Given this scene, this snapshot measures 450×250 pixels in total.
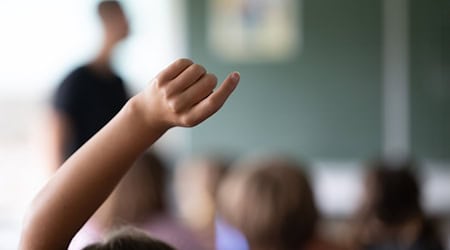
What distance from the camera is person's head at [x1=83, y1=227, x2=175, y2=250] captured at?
2.84ft

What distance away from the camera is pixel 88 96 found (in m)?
2.93

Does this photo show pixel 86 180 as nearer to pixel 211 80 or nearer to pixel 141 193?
pixel 211 80

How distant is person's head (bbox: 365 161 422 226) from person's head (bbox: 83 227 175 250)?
2021 millimetres

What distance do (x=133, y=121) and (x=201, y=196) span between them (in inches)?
104

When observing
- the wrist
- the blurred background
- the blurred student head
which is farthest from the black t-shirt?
the wrist

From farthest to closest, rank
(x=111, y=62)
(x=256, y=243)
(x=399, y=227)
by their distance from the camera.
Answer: (x=111, y=62)
(x=399, y=227)
(x=256, y=243)

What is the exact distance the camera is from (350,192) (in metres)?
4.97

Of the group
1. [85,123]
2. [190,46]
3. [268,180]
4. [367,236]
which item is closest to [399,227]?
[367,236]

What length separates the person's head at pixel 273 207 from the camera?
215 centimetres

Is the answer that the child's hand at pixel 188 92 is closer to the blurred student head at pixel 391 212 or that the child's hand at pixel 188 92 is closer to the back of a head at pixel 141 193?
the back of a head at pixel 141 193

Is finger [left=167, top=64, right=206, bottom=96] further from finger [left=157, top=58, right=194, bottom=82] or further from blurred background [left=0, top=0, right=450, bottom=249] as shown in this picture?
blurred background [left=0, top=0, right=450, bottom=249]

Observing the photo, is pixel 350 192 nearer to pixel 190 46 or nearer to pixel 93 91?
pixel 190 46

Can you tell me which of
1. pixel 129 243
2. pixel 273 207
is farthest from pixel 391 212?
pixel 129 243

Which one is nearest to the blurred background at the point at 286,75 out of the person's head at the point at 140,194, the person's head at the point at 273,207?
the person's head at the point at 140,194
